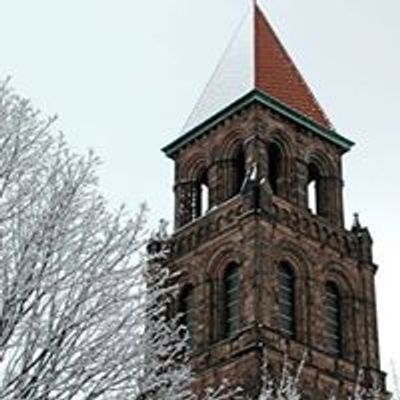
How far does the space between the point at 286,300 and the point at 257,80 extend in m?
7.56

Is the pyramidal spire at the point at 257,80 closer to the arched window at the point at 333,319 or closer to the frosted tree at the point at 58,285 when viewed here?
the arched window at the point at 333,319

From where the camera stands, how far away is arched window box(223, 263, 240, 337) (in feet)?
114

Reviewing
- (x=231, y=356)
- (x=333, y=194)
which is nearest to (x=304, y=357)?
(x=231, y=356)

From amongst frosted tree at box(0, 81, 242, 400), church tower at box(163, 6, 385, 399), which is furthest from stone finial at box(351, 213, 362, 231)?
frosted tree at box(0, 81, 242, 400)

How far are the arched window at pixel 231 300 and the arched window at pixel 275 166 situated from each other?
11.1ft

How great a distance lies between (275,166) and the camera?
126 feet

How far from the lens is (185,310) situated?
36750 mm

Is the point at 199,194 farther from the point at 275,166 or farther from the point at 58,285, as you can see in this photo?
the point at 58,285

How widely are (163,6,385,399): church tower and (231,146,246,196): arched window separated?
1.2 inches

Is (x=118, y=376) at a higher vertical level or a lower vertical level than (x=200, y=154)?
lower

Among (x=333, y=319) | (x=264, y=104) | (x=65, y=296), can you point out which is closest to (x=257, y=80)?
(x=264, y=104)

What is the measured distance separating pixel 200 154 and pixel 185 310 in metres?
5.46

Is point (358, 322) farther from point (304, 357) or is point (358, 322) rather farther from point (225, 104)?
point (225, 104)

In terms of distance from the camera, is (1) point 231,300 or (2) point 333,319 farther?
(2) point 333,319
